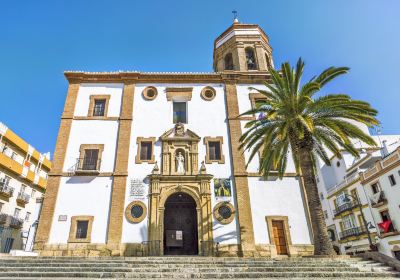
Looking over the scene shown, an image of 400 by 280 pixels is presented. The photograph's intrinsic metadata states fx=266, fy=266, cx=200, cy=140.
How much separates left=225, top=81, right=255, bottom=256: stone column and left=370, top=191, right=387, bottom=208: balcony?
17239 millimetres

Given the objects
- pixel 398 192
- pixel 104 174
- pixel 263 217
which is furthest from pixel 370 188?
pixel 104 174

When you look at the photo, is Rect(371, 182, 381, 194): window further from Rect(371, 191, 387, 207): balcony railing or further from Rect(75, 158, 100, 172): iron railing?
Rect(75, 158, 100, 172): iron railing

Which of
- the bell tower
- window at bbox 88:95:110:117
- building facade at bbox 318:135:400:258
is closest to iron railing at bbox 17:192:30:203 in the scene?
window at bbox 88:95:110:117

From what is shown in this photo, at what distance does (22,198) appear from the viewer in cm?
2739

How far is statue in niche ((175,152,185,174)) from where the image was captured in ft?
57.9

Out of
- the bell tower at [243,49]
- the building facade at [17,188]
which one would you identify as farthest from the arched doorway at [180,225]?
the building facade at [17,188]

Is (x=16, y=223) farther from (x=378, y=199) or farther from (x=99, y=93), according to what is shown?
(x=378, y=199)

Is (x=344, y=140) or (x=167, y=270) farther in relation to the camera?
(x=344, y=140)

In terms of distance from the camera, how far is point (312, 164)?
14508 mm

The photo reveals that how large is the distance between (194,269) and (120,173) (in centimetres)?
942

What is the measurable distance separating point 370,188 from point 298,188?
51.9 ft

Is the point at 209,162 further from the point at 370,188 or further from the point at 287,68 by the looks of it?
the point at 370,188

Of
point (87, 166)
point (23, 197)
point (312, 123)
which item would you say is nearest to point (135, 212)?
point (87, 166)

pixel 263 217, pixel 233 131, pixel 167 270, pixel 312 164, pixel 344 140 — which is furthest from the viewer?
pixel 233 131
